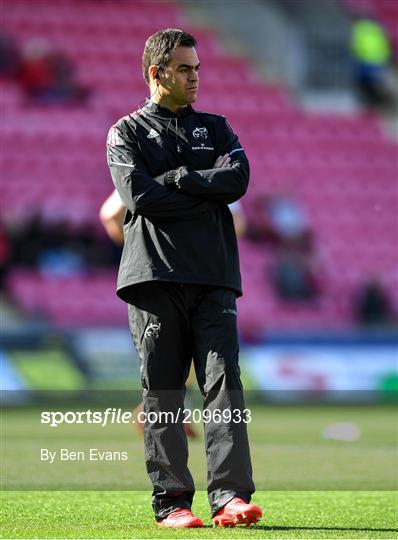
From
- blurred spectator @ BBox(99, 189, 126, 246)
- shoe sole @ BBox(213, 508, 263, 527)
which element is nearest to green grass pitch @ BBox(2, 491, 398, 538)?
shoe sole @ BBox(213, 508, 263, 527)

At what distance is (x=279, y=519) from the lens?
6.27 m

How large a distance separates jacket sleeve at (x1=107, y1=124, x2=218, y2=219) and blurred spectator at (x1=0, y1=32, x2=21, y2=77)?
16.5m

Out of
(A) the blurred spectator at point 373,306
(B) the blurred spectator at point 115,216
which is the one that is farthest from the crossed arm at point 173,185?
(A) the blurred spectator at point 373,306

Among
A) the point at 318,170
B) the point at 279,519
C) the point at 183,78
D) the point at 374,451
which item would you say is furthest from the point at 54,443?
the point at 318,170

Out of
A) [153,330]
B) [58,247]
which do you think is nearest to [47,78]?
[58,247]

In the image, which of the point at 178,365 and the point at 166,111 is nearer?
the point at 178,365

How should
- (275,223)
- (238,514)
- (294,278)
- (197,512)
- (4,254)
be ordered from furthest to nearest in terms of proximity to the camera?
(275,223) < (294,278) < (4,254) < (197,512) < (238,514)

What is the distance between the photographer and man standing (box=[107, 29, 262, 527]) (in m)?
5.81

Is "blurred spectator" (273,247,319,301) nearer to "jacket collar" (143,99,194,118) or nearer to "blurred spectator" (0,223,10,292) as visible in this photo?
"blurred spectator" (0,223,10,292)

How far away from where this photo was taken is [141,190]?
588cm

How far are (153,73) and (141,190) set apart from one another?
0.56m

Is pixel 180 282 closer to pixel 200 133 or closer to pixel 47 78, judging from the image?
pixel 200 133

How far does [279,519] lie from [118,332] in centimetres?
1120

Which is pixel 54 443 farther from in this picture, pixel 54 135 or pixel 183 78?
pixel 54 135
